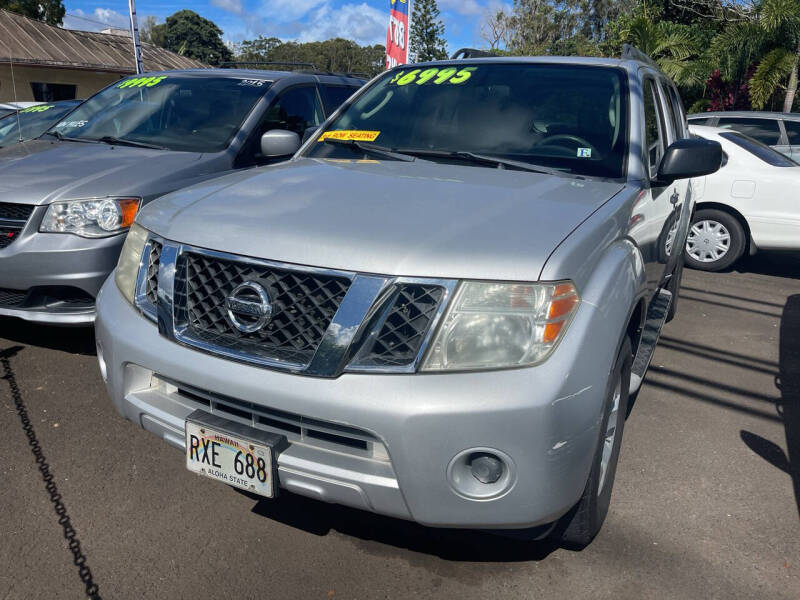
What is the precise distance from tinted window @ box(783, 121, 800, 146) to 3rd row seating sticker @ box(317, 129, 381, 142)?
24.7 ft

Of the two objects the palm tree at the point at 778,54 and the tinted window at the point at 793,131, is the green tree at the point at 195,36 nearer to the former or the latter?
the palm tree at the point at 778,54

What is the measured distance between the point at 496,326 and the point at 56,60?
2663 centimetres

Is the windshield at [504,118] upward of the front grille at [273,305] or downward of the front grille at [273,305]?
upward

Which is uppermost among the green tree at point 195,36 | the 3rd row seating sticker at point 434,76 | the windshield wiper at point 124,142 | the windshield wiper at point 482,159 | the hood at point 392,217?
the 3rd row seating sticker at point 434,76

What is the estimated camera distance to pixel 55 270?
385 cm

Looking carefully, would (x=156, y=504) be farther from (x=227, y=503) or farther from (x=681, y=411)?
(x=681, y=411)

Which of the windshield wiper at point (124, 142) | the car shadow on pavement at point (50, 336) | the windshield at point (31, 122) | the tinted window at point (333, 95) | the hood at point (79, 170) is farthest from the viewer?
the windshield at point (31, 122)

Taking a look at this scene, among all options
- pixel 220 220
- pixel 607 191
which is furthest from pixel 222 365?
pixel 607 191

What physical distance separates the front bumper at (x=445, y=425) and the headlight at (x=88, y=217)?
81.4 inches

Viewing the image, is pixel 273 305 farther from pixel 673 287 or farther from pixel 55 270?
pixel 673 287

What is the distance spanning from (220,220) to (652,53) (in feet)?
69.4

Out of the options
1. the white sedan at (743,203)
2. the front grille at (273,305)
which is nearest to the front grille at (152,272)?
the front grille at (273,305)

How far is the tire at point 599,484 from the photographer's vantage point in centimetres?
229

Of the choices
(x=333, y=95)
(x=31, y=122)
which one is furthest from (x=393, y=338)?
(x=31, y=122)
